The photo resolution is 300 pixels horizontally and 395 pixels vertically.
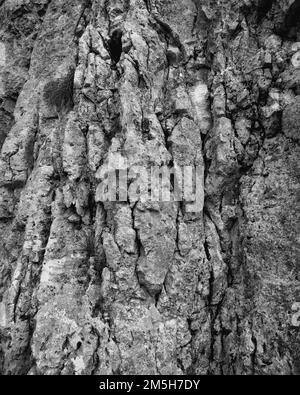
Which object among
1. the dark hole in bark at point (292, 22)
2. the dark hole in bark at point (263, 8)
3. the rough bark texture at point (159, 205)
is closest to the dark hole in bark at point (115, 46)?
the rough bark texture at point (159, 205)

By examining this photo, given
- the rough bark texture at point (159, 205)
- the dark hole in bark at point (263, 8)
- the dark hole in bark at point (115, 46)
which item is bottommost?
the rough bark texture at point (159, 205)

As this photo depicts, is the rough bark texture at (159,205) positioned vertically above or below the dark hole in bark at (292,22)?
below

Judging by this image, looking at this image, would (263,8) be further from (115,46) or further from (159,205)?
(159,205)

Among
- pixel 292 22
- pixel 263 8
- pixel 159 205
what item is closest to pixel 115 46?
pixel 263 8

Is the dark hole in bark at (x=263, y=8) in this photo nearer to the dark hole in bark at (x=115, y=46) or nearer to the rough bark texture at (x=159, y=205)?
the rough bark texture at (x=159, y=205)

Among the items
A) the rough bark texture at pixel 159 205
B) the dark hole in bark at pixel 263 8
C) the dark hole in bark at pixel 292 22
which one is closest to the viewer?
the rough bark texture at pixel 159 205

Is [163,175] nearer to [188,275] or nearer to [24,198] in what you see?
[188,275]
